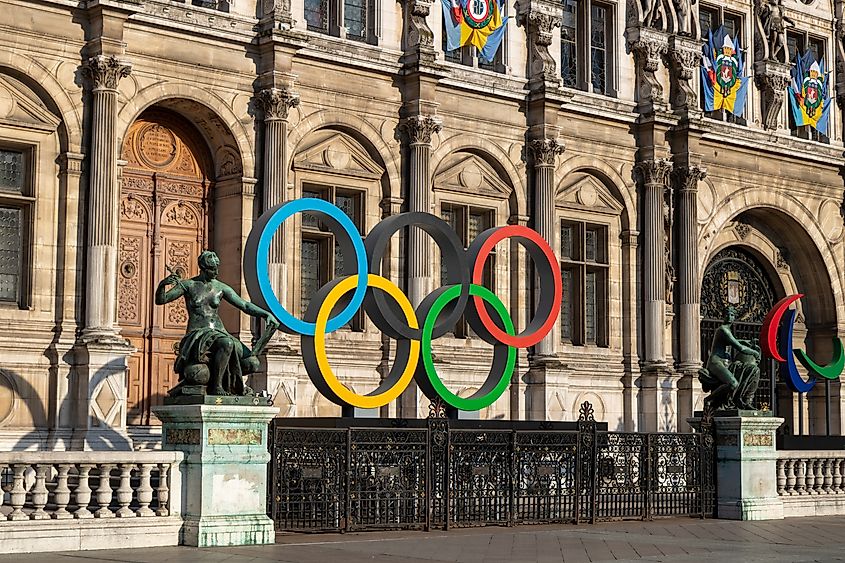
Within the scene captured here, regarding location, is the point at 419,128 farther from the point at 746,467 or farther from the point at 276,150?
the point at 746,467

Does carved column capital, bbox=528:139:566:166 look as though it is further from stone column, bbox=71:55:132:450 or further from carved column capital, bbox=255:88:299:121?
stone column, bbox=71:55:132:450

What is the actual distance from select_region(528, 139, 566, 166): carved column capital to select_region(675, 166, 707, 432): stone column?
15.5 feet

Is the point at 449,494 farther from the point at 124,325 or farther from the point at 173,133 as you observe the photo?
the point at 173,133

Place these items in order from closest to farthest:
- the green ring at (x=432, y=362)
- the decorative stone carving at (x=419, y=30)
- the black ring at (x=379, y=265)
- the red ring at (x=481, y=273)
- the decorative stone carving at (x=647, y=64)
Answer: the black ring at (x=379, y=265) → the green ring at (x=432, y=362) → the red ring at (x=481, y=273) → the decorative stone carving at (x=419, y=30) → the decorative stone carving at (x=647, y=64)

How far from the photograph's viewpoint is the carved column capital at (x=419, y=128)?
34125 mm

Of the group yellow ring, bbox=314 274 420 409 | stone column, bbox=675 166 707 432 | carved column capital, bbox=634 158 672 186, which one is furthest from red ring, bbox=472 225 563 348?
stone column, bbox=675 166 707 432

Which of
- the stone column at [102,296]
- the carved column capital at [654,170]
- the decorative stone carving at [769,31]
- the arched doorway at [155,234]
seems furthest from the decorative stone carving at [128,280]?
the decorative stone carving at [769,31]

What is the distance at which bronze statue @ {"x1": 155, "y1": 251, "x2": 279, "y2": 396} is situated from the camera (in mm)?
19591

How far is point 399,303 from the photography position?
28984 millimetres

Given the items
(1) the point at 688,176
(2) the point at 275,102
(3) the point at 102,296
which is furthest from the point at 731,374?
(1) the point at 688,176

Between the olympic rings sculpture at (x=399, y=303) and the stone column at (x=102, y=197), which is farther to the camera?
the stone column at (x=102, y=197)

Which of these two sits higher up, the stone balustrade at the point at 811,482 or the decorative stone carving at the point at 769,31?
the decorative stone carving at the point at 769,31

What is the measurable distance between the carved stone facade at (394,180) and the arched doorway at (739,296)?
0.60m

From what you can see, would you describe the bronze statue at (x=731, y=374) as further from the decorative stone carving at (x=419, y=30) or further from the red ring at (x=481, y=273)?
the decorative stone carving at (x=419, y=30)
